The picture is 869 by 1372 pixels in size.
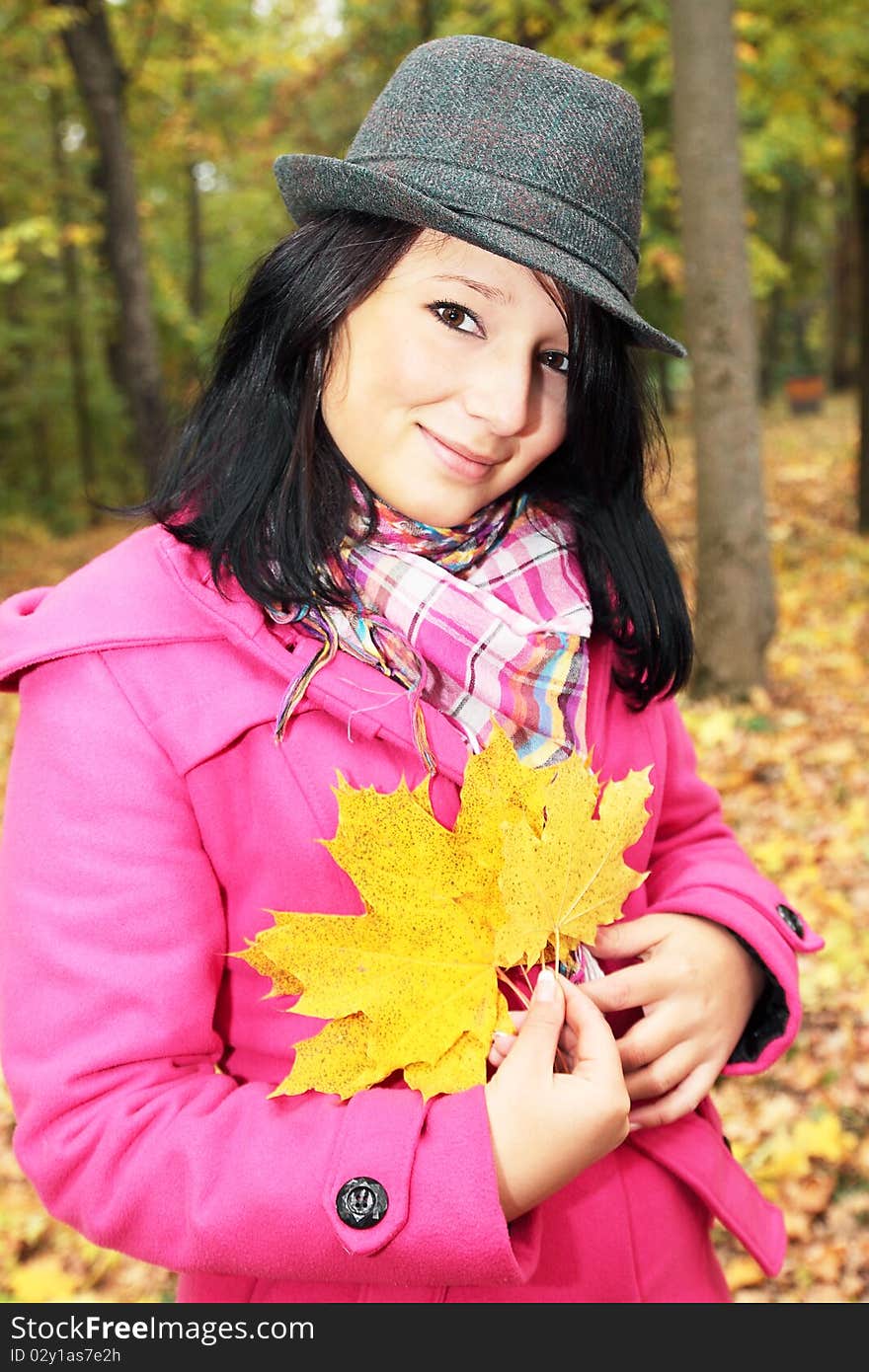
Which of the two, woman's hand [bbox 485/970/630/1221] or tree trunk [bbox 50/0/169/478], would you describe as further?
tree trunk [bbox 50/0/169/478]

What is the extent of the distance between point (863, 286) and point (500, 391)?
24.4 ft

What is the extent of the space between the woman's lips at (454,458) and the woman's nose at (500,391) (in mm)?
49

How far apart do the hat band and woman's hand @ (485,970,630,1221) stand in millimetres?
797

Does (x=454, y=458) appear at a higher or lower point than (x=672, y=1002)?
higher

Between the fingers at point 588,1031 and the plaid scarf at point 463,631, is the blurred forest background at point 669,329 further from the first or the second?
the fingers at point 588,1031

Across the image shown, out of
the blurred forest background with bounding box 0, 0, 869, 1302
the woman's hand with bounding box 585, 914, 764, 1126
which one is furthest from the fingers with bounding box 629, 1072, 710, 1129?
the blurred forest background with bounding box 0, 0, 869, 1302

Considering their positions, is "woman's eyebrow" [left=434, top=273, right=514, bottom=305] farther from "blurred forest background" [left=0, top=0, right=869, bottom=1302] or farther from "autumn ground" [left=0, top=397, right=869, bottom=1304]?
"autumn ground" [left=0, top=397, right=869, bottom=1304]

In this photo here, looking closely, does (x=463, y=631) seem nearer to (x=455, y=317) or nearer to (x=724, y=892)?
(x=455, y=317)

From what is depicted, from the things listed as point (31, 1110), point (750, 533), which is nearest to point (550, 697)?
point (31, 1110)

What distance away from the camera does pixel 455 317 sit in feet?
4.08

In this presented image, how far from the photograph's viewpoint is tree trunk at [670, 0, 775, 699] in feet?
14.6

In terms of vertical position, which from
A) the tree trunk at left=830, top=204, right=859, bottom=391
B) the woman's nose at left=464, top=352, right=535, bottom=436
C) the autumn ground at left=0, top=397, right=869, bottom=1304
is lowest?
the tree trunk at left=830, top=204, right=859, bottom=391

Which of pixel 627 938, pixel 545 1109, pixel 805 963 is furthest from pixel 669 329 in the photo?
pixel 545 1109

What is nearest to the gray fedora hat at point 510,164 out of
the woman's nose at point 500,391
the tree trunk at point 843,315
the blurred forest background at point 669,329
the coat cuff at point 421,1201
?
the woman's nose at point 500,391
